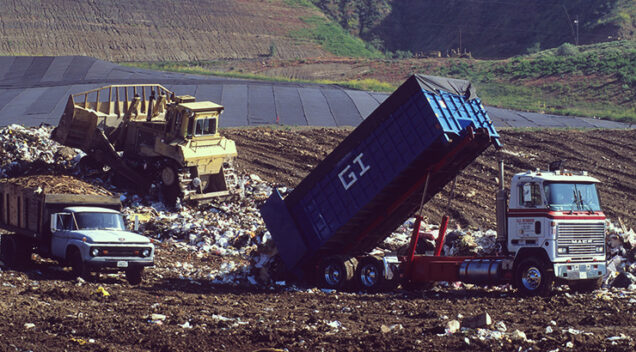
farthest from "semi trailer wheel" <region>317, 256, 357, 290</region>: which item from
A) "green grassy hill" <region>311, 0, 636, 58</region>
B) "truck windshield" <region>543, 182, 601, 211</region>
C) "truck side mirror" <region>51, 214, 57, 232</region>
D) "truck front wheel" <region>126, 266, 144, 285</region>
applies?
"green grassy hill" <region>311, 0, 636, 58</region>

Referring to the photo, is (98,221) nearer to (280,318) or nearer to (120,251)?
(120,251)

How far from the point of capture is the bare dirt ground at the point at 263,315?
10.5 metres

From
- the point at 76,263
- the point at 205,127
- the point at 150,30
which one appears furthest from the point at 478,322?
the point at 150,30

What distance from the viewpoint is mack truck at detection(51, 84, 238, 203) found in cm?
2362

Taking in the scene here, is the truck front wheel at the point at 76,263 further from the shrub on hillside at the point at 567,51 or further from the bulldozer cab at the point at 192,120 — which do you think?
the shrub on hillside at the point at 567,51

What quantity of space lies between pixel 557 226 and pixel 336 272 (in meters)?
4.01

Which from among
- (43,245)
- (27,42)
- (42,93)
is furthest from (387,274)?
(27,42)

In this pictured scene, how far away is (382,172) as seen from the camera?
15.4 meters

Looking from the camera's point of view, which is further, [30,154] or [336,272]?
[30,154]

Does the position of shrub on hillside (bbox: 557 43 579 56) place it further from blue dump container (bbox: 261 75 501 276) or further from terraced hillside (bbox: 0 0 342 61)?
blue dump container (bbox: 261 75 501 276)

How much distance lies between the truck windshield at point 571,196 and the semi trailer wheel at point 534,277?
97 cm

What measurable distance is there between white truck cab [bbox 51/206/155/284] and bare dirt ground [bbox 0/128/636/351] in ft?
1.27

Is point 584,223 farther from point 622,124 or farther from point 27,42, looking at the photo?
point 27,42

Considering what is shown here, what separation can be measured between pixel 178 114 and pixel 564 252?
39.8 feet
